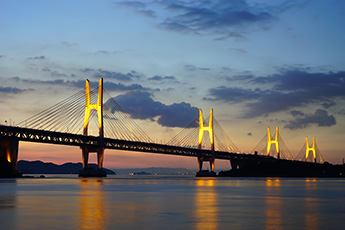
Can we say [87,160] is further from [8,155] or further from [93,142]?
[8,155]

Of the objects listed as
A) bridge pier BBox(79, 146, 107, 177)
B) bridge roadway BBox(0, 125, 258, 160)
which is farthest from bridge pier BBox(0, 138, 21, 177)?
bridge pier BBox(79, 146, 107, 177)

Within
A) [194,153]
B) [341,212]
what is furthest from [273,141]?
[341,212]

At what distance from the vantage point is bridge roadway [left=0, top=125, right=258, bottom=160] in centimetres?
9077

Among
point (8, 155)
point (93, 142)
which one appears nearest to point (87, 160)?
point (93, 142)

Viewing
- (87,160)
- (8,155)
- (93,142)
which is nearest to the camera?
(8,155)

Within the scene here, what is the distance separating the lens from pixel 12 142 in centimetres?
8806

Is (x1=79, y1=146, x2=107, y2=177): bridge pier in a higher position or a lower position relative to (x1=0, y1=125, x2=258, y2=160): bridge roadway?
lower

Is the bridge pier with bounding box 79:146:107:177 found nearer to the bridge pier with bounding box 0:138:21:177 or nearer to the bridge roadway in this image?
the bridge roadway

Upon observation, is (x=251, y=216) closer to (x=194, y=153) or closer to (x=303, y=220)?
(x=303, y=220)

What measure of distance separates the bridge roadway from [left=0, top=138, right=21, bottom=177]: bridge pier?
1.05m

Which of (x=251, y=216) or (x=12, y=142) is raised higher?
(x=12, y=142)

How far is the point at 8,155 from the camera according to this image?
88438 mm

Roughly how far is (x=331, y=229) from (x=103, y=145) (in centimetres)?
8498

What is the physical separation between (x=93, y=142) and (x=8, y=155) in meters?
19.2
